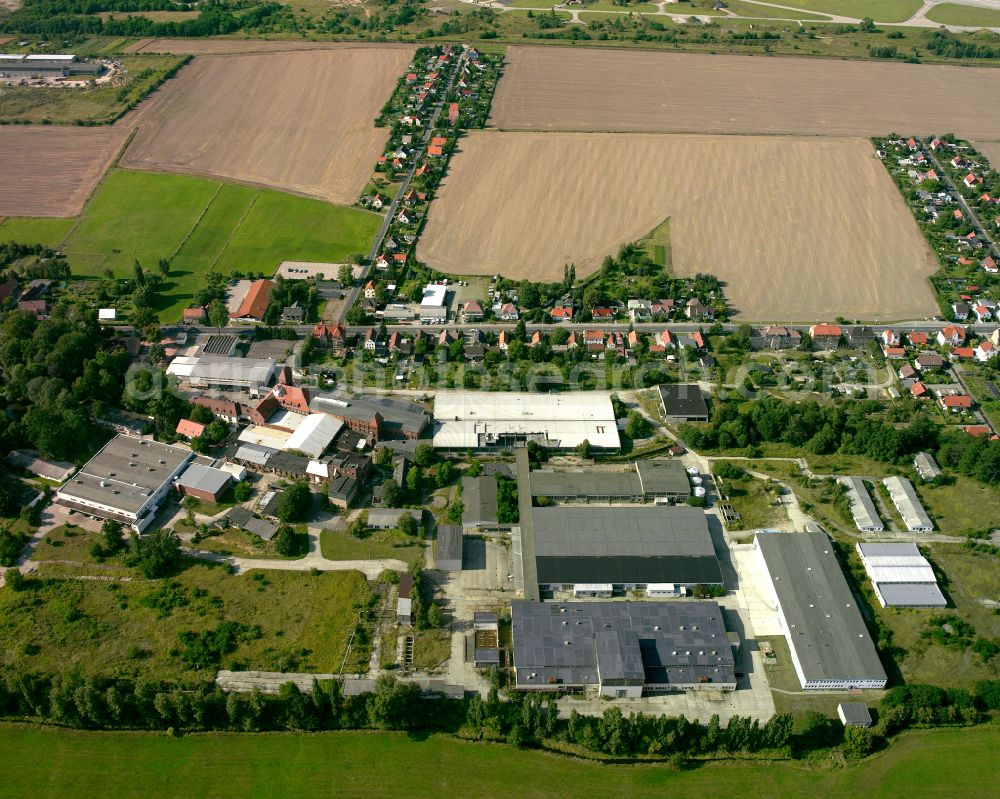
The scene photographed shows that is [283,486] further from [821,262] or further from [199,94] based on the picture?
[199,94]

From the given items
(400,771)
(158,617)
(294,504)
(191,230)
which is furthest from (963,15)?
(158,617)

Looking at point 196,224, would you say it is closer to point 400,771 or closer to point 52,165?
point 52,165

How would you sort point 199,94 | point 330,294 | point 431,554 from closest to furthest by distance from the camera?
point 431,554
point 330,294
point 199,94

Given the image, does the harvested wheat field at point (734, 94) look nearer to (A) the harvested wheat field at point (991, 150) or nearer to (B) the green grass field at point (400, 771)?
(A) the harvested wheat field at point (991, 150)

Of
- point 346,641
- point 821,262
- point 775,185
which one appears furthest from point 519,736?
point 775,185

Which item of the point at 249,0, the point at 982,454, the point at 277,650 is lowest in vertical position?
the point at 277,650

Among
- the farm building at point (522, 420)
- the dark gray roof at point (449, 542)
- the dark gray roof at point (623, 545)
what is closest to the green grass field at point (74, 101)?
the farm building at point (522, 420)

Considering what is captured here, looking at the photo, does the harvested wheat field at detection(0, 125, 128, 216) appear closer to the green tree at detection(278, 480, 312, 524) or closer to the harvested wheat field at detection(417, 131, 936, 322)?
the harvested wheat field at detection(417, 131, 936, 322)
